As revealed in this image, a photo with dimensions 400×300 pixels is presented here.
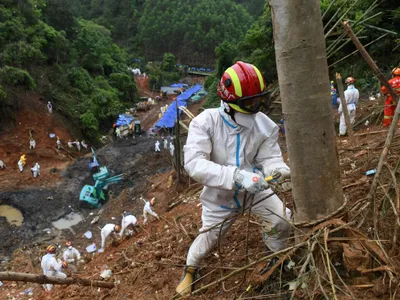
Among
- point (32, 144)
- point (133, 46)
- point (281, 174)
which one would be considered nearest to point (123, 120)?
point (32, 144)

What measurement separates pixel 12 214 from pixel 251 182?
1439 cm

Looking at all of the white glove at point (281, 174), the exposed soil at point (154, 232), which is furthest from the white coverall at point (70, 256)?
the white glove at point (281, 174)

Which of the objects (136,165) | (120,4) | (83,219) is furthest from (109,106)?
(120,4)

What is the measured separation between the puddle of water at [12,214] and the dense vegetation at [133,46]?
22.4 feet

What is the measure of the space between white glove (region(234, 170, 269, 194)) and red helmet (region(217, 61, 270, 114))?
19.6 inches

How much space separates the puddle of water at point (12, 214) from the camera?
44.7 feet

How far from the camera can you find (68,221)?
13.7 meters

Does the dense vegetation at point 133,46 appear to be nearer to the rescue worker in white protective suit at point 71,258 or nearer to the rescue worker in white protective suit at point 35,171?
the rescue worker in white protective suit at point 35,171

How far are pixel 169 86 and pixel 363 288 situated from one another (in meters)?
41.5

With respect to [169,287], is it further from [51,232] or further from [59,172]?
[59,172]

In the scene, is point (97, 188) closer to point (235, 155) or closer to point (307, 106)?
point (235, 155)

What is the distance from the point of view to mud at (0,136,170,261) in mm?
12562

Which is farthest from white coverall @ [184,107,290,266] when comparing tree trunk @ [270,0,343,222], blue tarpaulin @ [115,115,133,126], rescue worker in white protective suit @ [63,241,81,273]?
blue tarpaulin @ [115,115,133,126]

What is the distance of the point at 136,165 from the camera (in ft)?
60.7
